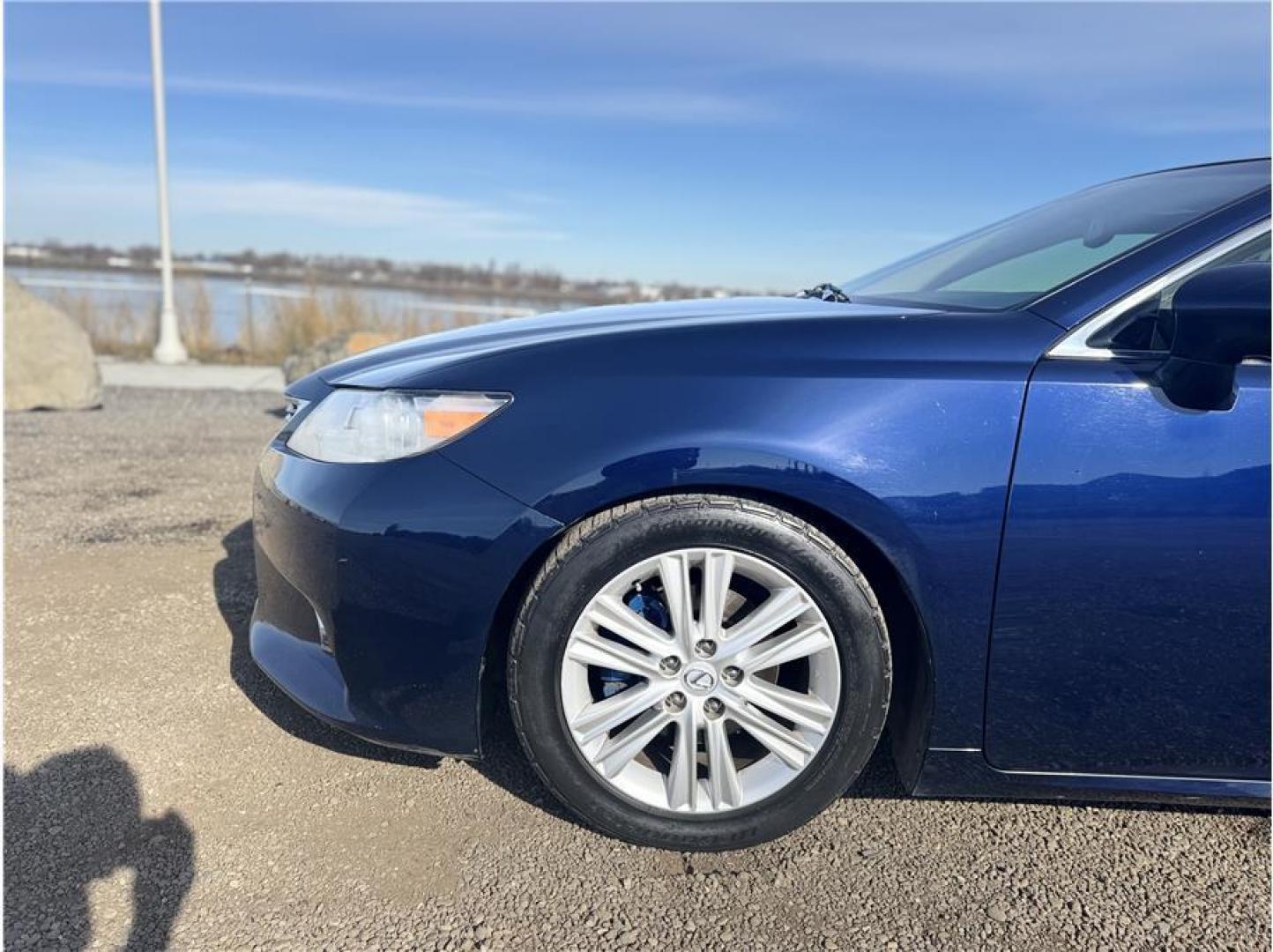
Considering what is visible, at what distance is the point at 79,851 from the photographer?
2.00 metres

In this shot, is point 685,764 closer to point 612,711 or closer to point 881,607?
point 612,711

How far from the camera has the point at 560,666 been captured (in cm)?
201

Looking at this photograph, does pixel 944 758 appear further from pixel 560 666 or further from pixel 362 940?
pixel 362 940

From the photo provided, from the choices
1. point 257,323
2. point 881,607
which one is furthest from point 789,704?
point 257,323

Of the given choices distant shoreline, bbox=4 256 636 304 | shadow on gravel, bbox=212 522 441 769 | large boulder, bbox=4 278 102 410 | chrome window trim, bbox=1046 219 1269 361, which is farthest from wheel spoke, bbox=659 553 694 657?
distant shoreline, bbox=4 256 636 304

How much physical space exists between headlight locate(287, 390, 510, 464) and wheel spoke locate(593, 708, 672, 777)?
781mm

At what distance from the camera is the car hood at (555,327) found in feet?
7.23

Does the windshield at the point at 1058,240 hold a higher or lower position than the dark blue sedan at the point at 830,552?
higher

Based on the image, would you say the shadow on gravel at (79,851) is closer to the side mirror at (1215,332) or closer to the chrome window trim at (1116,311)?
the chrome window trim at (1116,311)

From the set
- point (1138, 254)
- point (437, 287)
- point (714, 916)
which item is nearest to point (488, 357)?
point (714, 916)

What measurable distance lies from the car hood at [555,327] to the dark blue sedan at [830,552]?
8 cm

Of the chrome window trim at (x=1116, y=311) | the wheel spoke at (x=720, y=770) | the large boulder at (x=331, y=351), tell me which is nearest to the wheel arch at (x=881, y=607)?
the wheel spoke at (x=720, y=770)

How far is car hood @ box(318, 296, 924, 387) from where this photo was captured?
7.23 ft

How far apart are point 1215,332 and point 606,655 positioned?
1.43 meters
